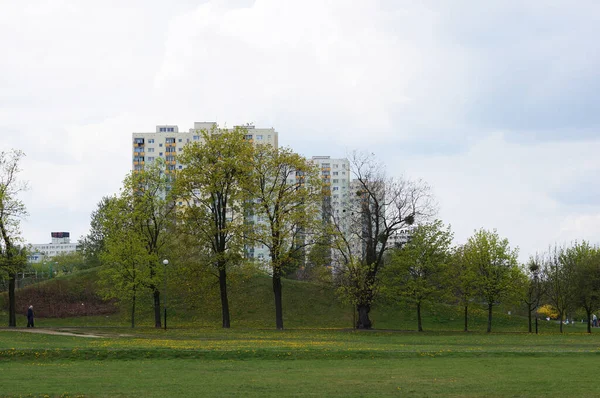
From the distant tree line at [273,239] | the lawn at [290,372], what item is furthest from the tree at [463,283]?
the lawn at [290,372]

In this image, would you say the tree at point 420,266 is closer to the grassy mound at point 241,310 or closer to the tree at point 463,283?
the tree at point 463,283

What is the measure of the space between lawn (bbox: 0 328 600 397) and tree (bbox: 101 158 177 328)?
2391 cm

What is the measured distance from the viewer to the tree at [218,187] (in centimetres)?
5206

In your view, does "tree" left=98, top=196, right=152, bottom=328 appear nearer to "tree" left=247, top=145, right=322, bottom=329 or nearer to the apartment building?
"tree" left=247, top=145, right=322, bottom=329

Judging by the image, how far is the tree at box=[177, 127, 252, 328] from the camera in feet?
171

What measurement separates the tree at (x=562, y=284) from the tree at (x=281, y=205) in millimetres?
26195

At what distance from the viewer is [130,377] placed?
20406mm

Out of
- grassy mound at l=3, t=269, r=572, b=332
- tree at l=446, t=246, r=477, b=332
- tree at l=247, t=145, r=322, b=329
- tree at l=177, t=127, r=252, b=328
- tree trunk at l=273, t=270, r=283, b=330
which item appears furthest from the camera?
grassy mound at l=3, t=269, r=572, b=332

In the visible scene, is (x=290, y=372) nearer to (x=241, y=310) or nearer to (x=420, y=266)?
(x=420, y=266)

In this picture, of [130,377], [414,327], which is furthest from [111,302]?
[130,377]

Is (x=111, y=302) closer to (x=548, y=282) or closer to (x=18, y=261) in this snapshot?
(x=18, y=261)

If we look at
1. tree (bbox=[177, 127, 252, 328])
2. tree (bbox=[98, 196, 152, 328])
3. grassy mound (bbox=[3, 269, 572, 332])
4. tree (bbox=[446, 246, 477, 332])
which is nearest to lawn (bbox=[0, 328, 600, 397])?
tree (bbox=[98, 196, 152, 328])

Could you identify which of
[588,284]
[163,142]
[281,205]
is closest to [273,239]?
[281,205]

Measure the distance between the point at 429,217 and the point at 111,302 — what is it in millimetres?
38191
